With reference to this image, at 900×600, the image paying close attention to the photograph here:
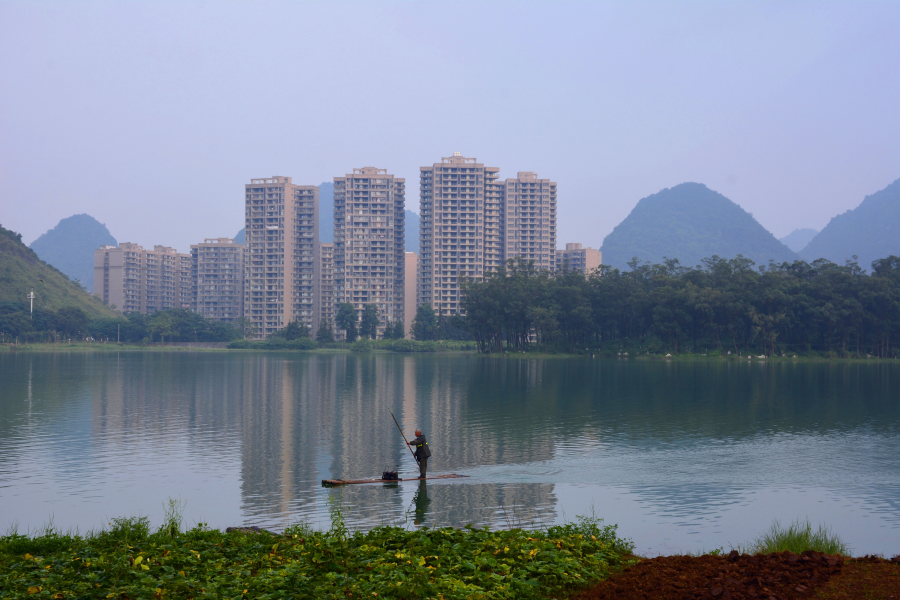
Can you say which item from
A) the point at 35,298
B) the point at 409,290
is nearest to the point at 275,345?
the point at 409,290

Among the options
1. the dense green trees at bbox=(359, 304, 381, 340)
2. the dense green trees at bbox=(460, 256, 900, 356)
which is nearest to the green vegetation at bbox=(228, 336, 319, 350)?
the dense green trees at bbox=(359, 304, 381, 340)

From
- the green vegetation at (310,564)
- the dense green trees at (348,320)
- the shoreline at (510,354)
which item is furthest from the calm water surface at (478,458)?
the dense green trees at (348,320)

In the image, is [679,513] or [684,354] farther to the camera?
[684,354]

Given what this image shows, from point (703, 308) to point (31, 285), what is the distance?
485 feet

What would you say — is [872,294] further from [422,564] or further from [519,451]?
[422,564]

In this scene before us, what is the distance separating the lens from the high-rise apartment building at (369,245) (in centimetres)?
18800

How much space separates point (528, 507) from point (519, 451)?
8.47 metres

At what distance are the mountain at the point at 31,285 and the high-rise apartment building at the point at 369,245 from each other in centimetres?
6048

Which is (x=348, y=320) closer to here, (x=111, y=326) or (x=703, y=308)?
(x=111, y=326)

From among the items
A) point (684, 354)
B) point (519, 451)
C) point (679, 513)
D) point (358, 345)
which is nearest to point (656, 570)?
point (679, 513)

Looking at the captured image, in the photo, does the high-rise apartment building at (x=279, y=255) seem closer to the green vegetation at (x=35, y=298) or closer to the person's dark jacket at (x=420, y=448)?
the green vegetation at (x=35, y=298)

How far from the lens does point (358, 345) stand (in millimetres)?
149250

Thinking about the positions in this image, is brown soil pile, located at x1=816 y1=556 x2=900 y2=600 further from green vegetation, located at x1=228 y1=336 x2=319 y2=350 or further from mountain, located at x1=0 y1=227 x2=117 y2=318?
mountain, located at x1=0 y1=227 x2=117 y2=318

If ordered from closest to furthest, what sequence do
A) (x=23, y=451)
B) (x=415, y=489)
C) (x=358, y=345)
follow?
(x=415, y=489) < (x=23, y=451) < (x=358, y=345)
